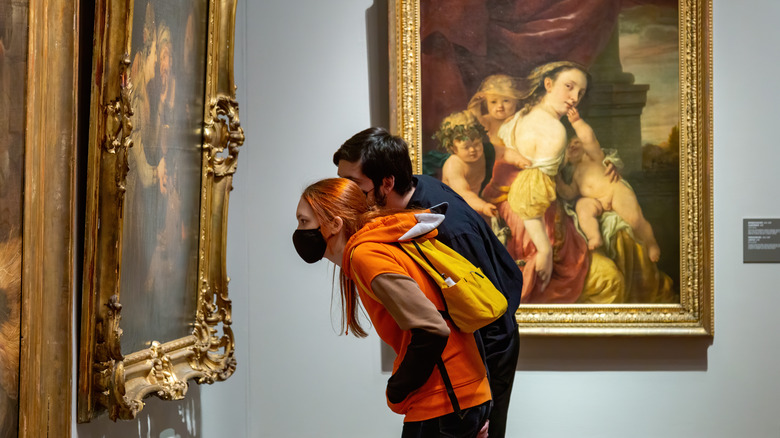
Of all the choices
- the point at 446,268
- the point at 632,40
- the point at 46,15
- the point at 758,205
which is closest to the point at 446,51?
the point at 632,40

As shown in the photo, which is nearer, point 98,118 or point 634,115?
point 98,118

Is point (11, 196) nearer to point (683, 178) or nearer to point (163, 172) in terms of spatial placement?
point (163, 172)

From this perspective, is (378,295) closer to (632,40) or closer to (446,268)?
(446,268)

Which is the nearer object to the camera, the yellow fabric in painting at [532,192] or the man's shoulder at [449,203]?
the man's shoulder at [449,203]

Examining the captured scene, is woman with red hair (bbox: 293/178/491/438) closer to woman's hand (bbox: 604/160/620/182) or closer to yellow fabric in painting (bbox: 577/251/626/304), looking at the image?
yellow fabric in painting (bbox: 577/251/626/304)

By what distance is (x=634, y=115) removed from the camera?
4.39m

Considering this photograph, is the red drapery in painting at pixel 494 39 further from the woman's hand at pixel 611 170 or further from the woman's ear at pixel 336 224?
the woman's ear at pixel 336 224

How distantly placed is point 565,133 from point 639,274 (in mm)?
927

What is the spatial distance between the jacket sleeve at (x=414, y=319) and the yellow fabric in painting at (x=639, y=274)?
2.38 meters

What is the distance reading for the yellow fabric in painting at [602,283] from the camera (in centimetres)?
437

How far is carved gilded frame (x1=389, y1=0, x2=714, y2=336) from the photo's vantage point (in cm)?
431

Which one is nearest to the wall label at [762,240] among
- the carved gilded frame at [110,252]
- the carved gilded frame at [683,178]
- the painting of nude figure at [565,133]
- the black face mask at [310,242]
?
the carved gilded frame at [683,178]

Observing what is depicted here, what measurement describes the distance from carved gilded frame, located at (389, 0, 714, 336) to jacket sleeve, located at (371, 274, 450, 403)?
2.16 meters

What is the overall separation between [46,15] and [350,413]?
307 cm
